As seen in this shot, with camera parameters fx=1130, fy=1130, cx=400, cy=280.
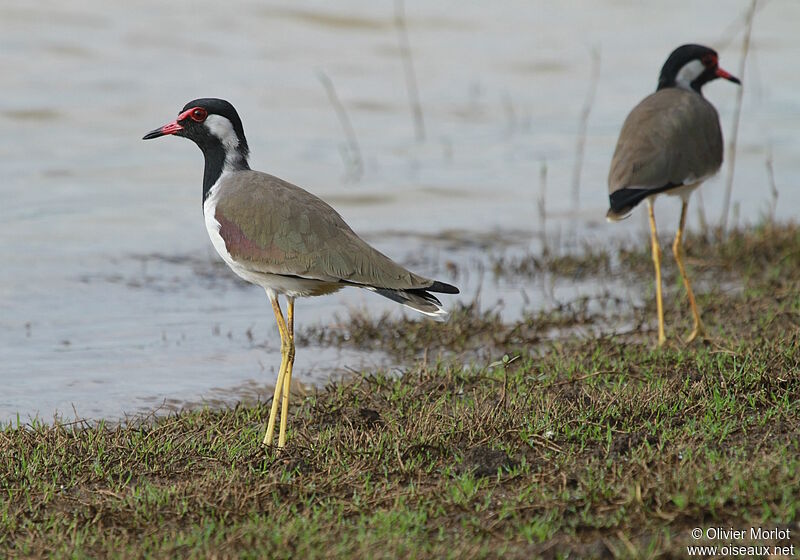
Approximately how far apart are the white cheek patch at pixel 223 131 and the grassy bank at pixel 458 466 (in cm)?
127

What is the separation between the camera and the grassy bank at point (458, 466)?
364cm

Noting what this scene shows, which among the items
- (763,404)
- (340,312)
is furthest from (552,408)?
(340,312)

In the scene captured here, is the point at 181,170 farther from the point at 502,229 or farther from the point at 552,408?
Answer: the point at 552,408

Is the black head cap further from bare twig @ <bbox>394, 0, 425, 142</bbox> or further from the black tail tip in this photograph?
bare twig @ <bbox>394, 0, 425, 142</bbox>

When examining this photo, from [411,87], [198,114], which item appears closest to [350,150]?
[411,87]

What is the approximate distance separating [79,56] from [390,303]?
7.65 m

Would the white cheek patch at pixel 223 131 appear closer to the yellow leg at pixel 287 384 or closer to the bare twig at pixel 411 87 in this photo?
the yellow leg at pixel 287 384

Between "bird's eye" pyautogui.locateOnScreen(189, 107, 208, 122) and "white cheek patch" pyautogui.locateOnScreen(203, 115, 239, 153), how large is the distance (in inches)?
1.2

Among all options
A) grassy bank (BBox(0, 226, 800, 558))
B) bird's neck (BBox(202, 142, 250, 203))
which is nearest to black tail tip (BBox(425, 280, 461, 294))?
grassy bank (BBox(0, 226, 800, 558))

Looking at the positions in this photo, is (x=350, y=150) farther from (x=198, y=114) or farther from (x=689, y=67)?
(x=198, y=114)

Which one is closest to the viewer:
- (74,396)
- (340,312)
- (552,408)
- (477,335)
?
(552,408)

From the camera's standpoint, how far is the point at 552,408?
15.9ft

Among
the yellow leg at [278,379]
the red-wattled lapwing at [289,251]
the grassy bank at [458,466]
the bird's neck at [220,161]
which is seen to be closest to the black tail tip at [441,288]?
the red-wattled lapwing at [289,251]

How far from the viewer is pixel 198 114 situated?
541 centimetres
